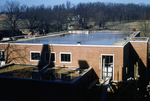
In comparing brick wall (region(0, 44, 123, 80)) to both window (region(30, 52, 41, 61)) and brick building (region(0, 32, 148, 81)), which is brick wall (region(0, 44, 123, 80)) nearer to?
brick building (region(0, 32, 148, 81))

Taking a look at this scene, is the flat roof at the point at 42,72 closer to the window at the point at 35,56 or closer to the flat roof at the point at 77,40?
the window at the point at 35,56

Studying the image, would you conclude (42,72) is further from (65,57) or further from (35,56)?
(35,56)

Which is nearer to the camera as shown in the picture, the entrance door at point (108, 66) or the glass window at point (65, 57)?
the entrance door at point (108, 66)

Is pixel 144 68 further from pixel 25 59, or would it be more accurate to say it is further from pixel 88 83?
pixel 25 59

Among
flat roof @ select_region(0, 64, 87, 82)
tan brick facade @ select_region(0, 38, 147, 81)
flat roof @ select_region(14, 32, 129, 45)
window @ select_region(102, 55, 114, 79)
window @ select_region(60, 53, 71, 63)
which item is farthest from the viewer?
flat roof @ select_region(14, 32, 129, 45)

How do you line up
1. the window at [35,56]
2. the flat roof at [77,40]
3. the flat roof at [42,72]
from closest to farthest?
the flat roof at [42,72] → the window at [35,56] → the flat roof at [77,40]

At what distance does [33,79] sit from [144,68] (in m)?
14.7

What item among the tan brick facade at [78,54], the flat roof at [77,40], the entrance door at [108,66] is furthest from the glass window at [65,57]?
the entrance door at [108,66]

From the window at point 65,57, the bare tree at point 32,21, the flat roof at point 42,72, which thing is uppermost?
the bare tree at point 32,21

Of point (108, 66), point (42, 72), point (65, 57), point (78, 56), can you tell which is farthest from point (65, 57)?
point (108, 66)

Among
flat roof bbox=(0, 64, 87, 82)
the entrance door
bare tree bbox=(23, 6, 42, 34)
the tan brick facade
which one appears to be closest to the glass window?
the tan brick facade

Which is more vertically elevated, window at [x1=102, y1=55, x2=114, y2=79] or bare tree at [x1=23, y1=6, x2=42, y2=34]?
bare tree at [x1=23, y1=6, x2=42, y2=34]

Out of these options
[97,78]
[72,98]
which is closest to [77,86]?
[72,98]

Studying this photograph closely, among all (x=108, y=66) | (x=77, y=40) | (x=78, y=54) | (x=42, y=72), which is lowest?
(x=42, y=72)
